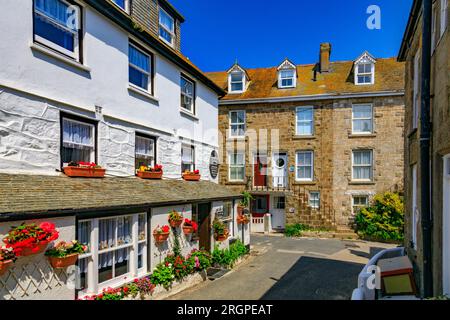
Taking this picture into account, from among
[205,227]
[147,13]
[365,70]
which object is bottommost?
[205,227]

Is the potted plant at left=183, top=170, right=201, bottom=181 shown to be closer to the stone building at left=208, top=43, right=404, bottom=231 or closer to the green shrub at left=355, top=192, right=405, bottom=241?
the stone building at left=208, top=43, right=404, bottom=231

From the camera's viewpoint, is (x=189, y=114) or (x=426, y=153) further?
(x=189, y=114)

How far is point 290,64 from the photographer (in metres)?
22.9

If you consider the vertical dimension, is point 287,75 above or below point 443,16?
above

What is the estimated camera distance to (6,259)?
466cm

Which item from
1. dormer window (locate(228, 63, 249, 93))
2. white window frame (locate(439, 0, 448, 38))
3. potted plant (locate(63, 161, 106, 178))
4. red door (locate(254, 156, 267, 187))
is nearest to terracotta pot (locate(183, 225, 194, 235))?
potted plant (locate(63, 161, 106, 178))

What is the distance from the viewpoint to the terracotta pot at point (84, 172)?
23.6 feet

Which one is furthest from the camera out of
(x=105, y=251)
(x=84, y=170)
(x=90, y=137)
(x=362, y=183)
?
(x=362, y=183)

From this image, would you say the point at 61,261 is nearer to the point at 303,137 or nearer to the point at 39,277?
the point at 39,277

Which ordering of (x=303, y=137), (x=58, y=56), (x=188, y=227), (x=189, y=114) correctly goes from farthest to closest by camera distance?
(x=303, y=137) < (x=189, y=114) < (x=188, y=227) < (x=58, y=56)

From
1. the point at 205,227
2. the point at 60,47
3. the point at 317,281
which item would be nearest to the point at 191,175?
the point at 205,227

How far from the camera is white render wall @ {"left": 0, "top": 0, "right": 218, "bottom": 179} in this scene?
6.06 metres

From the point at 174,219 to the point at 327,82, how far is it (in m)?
17.6
